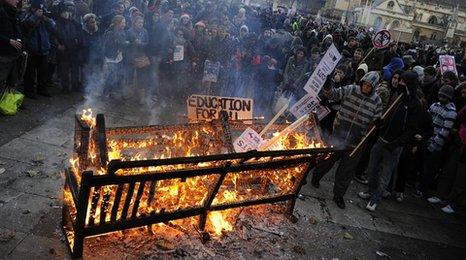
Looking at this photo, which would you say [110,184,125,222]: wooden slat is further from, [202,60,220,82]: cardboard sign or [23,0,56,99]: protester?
[202,60,220,82]: cardboard sign

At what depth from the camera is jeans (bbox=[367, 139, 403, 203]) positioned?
23.1 feet

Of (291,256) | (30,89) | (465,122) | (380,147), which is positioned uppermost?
(465,122)

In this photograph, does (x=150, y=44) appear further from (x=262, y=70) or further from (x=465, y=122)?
(x=465, y=122)

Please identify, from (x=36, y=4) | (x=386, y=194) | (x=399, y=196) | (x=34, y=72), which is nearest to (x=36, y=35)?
(x=36, y=4)

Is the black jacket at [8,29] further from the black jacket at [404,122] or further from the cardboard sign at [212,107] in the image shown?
the black jacket at [404,122]

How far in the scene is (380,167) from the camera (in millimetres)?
7355

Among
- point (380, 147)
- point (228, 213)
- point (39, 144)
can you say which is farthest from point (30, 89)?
point (380, 147)

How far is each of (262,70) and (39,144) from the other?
7.05m

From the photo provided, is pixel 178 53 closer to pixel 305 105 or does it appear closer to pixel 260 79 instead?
pixel 260 79

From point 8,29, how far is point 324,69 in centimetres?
622

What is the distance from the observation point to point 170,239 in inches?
203

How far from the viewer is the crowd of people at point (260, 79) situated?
705cm

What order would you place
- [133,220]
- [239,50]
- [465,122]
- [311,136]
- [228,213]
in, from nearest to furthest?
[133,220], [228,213], [311,136], [465,122], [239,50]

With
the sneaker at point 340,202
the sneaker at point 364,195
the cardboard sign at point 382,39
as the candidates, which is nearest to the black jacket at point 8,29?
the sneaker at point 340,202
